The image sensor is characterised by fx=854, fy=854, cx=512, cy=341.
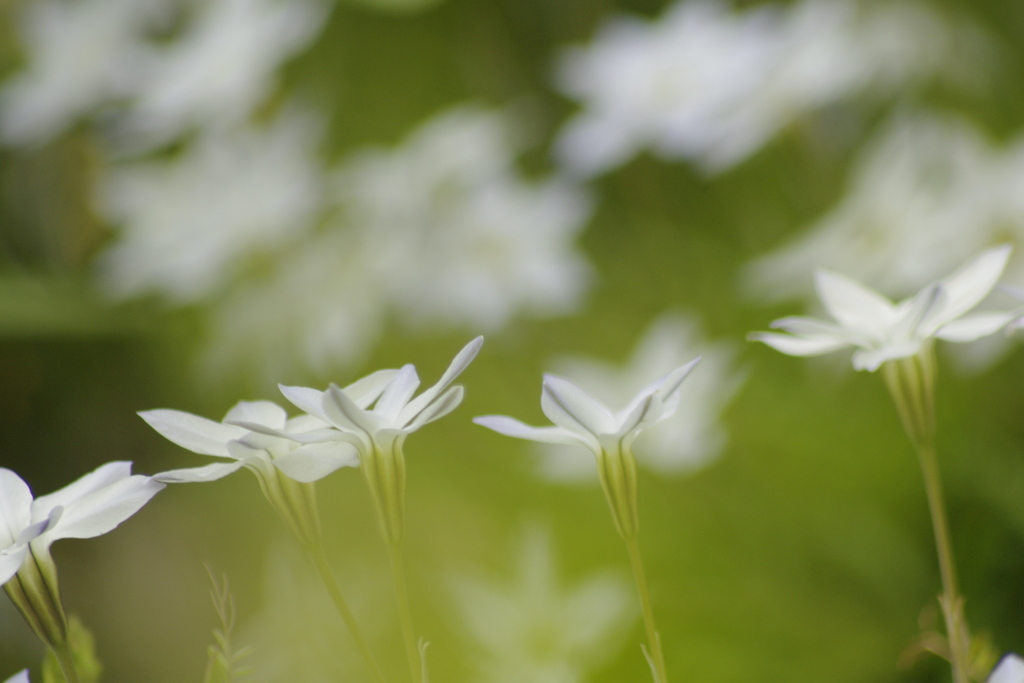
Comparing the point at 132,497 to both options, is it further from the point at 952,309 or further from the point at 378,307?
the point at 378,307

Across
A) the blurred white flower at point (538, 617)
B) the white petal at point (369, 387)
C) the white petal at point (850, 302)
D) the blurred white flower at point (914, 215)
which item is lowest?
the blurred white flower at point (538, 617)

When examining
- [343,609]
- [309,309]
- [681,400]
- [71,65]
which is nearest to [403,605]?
[343,609]

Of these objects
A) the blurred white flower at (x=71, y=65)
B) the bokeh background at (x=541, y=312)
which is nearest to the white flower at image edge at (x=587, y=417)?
the bokeh background at (x=541, y=312)

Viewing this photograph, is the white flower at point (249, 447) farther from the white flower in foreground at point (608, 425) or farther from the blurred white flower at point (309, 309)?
the blurred white flower at point (309, 309)

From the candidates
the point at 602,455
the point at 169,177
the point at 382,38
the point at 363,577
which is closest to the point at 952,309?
the point at 602,455

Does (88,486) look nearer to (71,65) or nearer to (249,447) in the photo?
(249,447)
